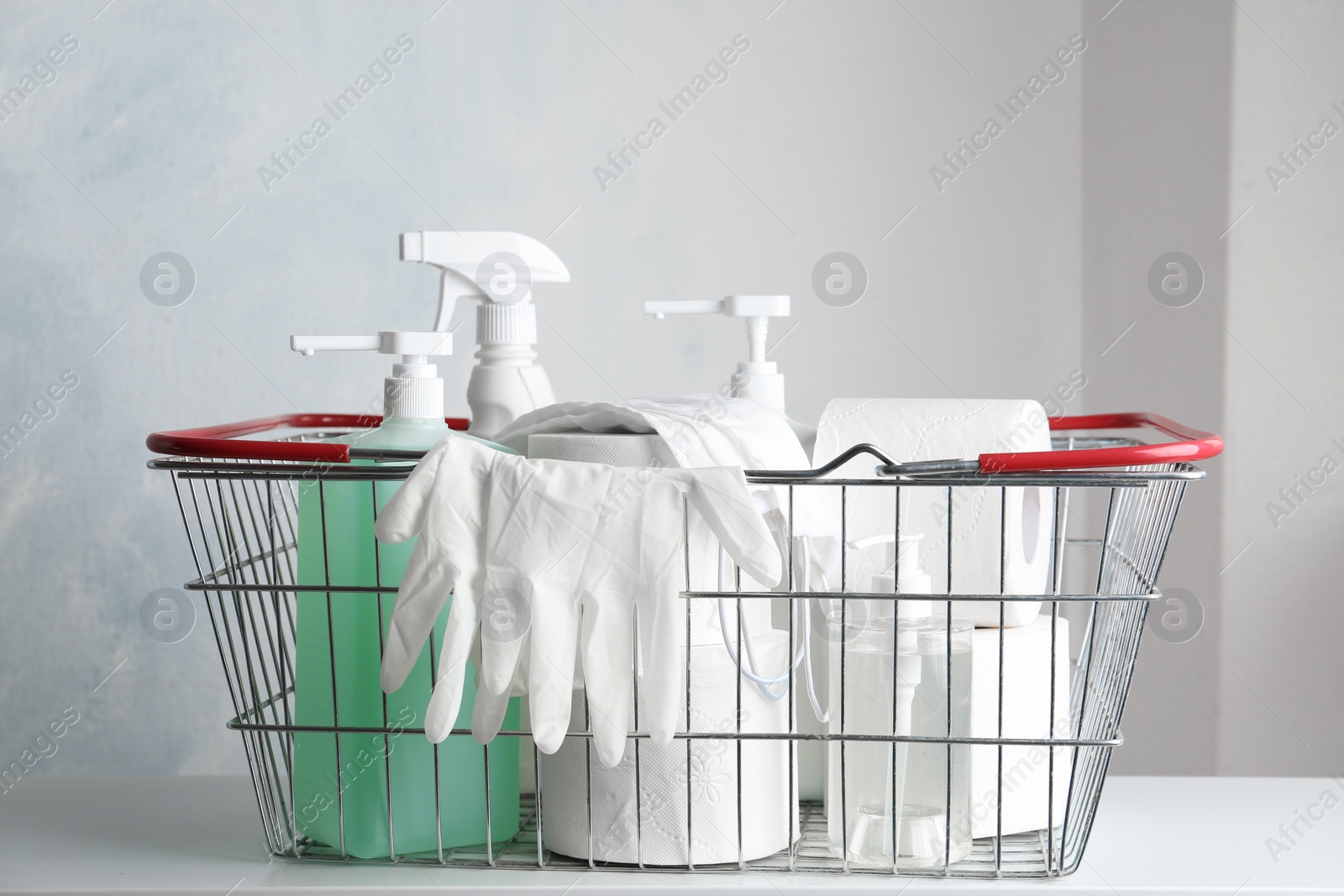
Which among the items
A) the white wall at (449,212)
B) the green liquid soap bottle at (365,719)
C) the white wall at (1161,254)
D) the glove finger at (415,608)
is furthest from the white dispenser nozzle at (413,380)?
the white wall at (1161,254)

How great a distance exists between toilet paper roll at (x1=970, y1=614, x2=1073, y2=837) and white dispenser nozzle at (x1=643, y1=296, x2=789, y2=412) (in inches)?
8.0

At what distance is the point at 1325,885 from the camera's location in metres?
0.56

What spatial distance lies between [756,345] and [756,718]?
0.26 m

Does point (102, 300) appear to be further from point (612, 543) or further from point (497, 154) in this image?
point (612, 543)

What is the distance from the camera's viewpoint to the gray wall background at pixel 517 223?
1167 millimetres

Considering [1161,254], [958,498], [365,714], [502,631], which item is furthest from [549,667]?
[1161,254]

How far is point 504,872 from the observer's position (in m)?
0.57

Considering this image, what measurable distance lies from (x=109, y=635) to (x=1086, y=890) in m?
1.05

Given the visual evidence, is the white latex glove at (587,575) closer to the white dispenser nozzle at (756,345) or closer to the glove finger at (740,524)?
the glove finger at (740,524)

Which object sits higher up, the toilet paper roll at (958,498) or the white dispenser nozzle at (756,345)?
the white dispenser nozzle at (756,345)

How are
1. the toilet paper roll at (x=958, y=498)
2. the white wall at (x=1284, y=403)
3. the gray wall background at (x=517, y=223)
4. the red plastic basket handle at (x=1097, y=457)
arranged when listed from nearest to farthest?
the red plastic basket handle at (x=1097, y=457)
the toilet paper roll at (x=958, y=498)
the white wall at (x=1284, y=403)
the gray wall background at (x=517, y=223)

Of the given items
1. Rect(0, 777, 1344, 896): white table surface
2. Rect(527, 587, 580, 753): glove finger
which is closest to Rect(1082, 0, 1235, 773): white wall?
Rect(0, 777, 1344, 896): white table surface

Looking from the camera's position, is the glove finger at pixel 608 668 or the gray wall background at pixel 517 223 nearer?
the glove finger at pixel 608 668

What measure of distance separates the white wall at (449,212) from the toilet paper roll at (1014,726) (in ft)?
2.09
